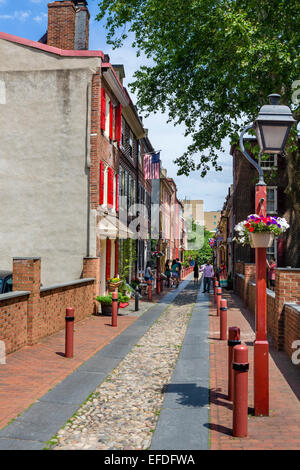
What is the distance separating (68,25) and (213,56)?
224 inches

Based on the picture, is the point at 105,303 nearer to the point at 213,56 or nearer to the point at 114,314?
the point at 114,314

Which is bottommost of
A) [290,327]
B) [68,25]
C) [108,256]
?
[290,327]

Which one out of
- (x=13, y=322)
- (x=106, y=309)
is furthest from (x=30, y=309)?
(x=106, y=309)

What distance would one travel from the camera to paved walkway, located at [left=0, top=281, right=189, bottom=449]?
5.20 m

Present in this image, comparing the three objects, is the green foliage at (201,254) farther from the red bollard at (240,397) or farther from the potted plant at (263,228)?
the red bollard at (240,397)

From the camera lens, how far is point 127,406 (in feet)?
20.4

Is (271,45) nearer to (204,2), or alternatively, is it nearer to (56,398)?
(204,2)

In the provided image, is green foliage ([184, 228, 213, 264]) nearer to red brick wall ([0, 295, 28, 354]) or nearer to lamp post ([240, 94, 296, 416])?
red brick wall ([0, 295, 28, 354])

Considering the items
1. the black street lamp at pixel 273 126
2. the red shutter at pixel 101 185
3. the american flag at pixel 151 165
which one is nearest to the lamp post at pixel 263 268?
the black street lamp at pixel 273 126

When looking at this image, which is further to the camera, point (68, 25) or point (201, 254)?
point (201, 254)

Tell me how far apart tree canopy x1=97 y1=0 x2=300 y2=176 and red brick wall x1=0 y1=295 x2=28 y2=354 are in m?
10.5

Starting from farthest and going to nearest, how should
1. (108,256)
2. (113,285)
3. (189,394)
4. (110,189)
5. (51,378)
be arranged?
(108,256) → (110,189) → (113,285) → (51,378) → (189,394)
